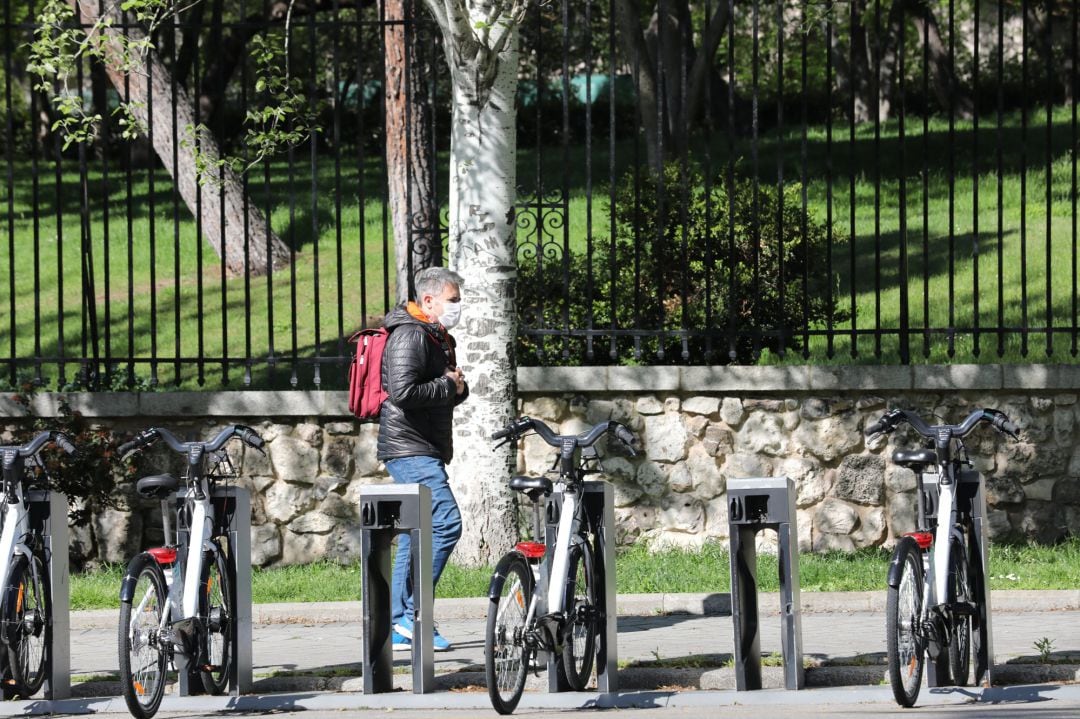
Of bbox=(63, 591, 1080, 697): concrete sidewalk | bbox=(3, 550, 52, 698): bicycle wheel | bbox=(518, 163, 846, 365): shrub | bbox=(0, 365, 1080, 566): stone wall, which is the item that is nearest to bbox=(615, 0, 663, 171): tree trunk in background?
bbox=(518, 163, 846, 365): shrub

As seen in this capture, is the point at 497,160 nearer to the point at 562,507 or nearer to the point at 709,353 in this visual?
the point at 709,353

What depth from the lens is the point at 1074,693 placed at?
639cm

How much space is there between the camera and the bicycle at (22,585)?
655cm

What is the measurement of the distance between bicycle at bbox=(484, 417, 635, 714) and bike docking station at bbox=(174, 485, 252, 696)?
1176 mm

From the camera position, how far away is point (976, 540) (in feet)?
21.7

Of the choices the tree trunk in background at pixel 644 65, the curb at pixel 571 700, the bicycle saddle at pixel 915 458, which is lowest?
the curb at pixel 571 700

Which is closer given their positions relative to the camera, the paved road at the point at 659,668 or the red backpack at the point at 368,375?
the paved road at the point at 659,668

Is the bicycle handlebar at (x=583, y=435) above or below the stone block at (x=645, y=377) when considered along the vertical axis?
below

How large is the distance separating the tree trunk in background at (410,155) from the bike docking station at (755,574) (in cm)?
362

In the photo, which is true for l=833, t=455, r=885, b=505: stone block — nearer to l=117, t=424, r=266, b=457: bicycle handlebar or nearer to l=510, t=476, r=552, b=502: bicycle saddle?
l=510, t=476, r=552, b=502: bicycle saddle

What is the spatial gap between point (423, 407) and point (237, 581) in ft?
4.10

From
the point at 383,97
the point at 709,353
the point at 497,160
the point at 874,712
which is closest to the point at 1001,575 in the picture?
the point at 709,353

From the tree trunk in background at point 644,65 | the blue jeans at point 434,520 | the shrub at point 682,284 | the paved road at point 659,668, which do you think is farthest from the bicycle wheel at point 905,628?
the tree trunk in background at point 644,65

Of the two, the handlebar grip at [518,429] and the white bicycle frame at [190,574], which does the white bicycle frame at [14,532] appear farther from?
the handlebar grip at [518,429]
